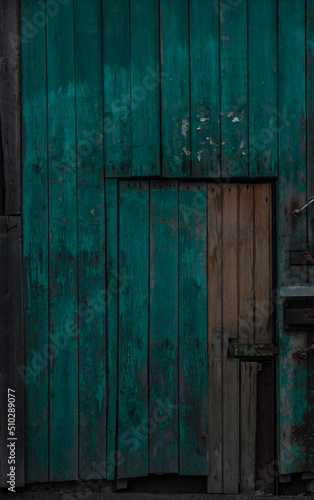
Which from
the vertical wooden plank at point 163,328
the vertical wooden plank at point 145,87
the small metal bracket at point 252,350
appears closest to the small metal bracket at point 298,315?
the small metal bracket at point 252,350

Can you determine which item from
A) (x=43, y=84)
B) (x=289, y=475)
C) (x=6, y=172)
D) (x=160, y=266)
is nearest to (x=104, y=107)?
(x=43, y=84)

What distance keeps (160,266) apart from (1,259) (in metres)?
0.96

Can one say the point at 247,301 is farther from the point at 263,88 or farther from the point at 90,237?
the point at 263,88

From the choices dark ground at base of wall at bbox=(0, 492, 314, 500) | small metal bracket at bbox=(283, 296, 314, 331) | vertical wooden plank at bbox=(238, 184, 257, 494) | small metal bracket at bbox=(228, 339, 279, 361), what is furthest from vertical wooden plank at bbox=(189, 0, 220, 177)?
dark ground at base of wall at bbox=(0, 492, 314, 500)

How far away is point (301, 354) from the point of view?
3217 millimetres

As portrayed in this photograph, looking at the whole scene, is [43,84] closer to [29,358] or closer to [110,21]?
[110,21]

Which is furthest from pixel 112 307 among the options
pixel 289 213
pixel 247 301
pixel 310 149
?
pixel 310 149

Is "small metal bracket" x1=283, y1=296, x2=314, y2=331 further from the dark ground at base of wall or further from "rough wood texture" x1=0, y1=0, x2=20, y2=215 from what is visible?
"rough wood texture" x1=0, y1=0, x2=20, y2=215

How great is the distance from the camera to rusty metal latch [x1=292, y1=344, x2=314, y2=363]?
3.21 meters

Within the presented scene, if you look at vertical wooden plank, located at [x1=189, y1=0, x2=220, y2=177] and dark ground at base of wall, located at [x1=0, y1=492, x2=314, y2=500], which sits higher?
vertical wooden plank, located at [x1=189, y1=0, x2=220, y2=177]

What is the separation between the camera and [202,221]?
3252mm

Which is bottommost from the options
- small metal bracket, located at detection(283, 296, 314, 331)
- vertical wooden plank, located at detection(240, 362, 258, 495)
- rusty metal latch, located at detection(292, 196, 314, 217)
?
vertical wooden plank, located at detection(240, 362, 258, 495)

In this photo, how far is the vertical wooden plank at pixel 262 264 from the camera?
3.26 m

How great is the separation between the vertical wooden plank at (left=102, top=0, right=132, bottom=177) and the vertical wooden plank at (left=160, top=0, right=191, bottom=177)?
212 mm
